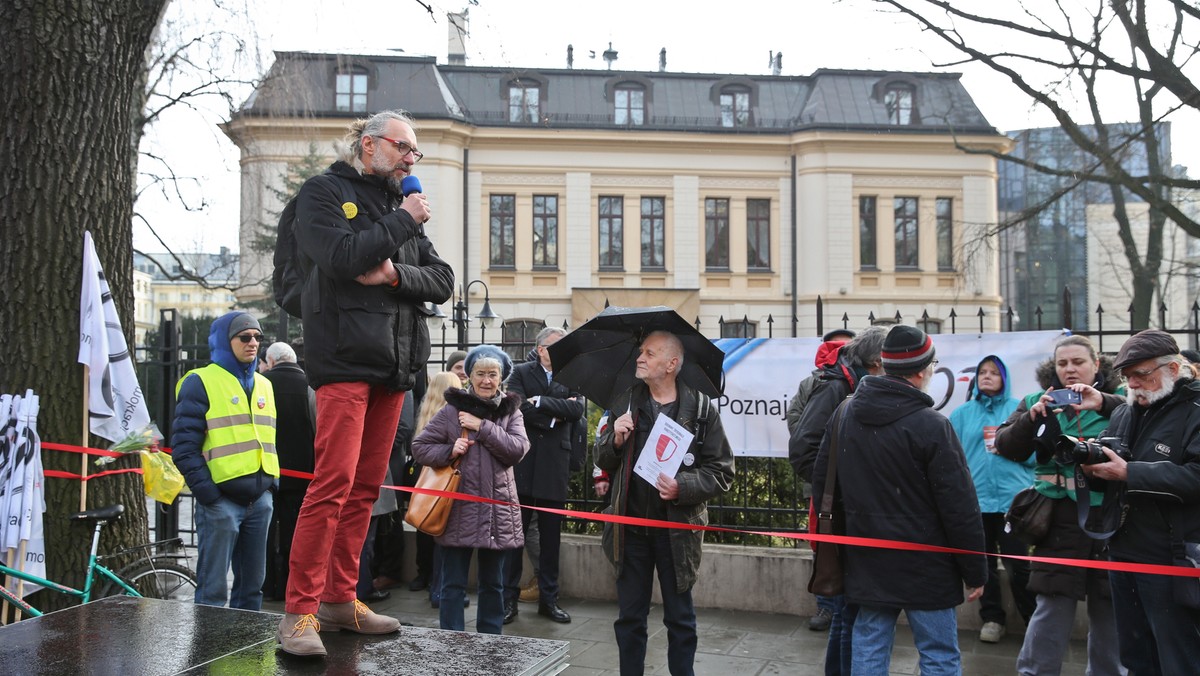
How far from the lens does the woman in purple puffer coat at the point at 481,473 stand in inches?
241

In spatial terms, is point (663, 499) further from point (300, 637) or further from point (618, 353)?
point (300, 637)

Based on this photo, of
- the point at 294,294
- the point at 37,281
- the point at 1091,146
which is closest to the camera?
the point at 294,294

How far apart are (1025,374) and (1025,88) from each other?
686cm

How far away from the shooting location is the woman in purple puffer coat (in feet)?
20.1

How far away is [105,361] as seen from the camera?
20.3 feet

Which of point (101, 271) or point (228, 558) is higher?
point (101, 271)

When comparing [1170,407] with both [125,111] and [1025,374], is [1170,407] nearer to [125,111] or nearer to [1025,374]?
[1025,374]

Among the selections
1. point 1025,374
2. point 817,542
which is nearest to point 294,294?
point 817,542

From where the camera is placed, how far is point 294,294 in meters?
4.14

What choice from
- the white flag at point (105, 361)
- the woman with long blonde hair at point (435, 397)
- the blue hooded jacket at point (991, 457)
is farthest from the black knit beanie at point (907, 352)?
the white flag at point (105, 361)

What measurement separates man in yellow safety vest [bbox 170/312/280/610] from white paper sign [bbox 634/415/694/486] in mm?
2703

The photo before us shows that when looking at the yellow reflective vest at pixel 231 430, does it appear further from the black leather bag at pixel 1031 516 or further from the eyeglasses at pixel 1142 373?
the eyeglasses at pixel 1142 373

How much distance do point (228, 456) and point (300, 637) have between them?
2.74 m

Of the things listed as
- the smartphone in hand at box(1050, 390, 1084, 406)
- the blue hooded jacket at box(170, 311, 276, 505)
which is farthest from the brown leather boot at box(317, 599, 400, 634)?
the smartphone in hand at box(1050, 390, 1084, 406)
